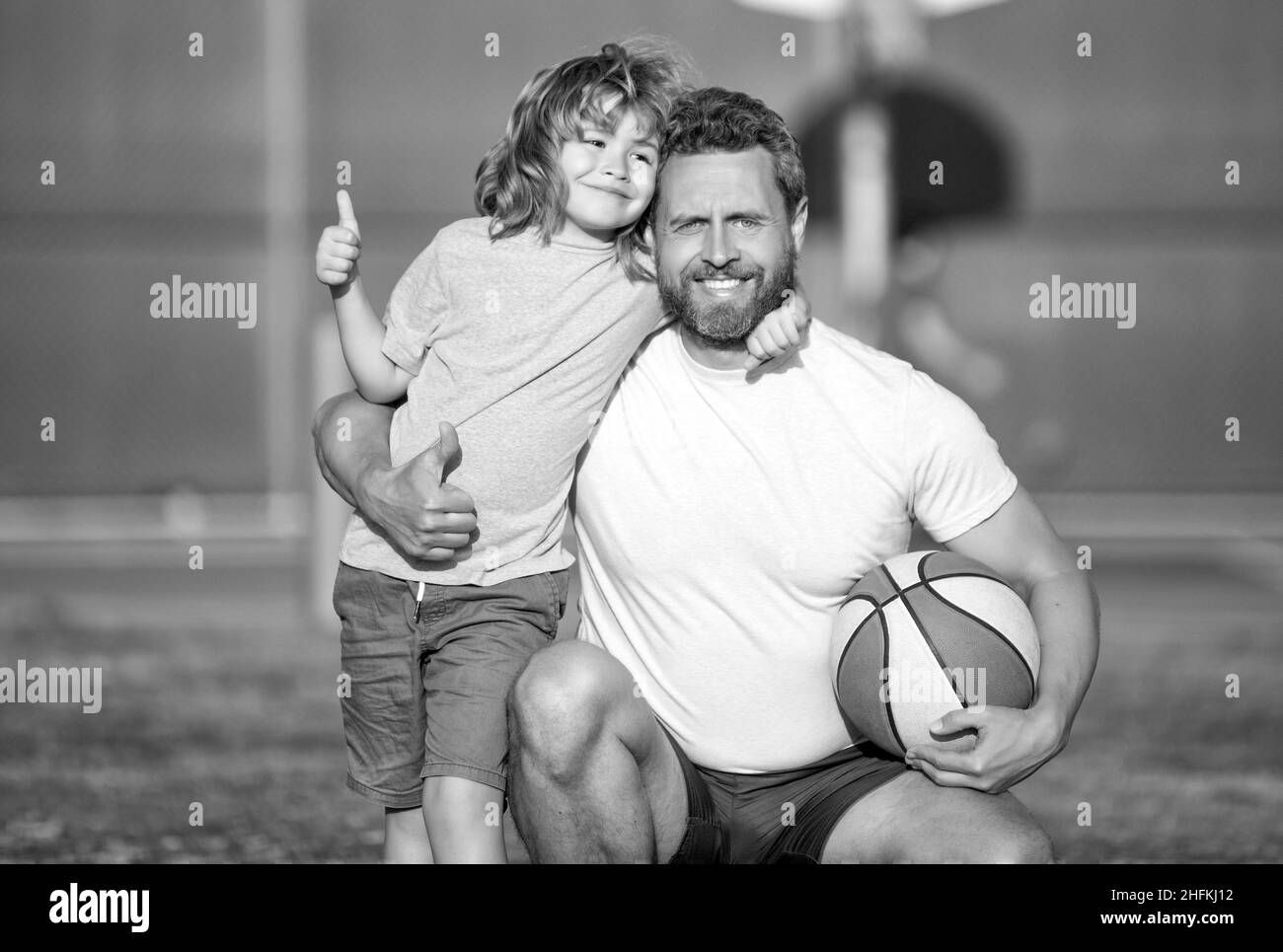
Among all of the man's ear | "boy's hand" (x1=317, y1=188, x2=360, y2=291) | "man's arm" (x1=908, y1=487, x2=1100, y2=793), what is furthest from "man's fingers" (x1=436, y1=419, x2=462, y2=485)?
"man's arm" (x1=908, y1=487, x2=1100, y2=793)

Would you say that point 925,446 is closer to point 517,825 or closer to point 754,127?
point 754,127

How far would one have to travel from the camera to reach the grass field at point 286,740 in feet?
11.7

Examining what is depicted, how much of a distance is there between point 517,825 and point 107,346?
8.46 metres

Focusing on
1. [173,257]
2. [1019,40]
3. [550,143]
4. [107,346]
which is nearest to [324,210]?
[173,257]

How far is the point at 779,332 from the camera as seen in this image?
241 cm

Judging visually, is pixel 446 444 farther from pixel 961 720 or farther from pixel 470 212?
pixel 470 212

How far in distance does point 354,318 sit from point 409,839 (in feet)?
3.04

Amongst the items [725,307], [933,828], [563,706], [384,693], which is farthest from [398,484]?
[933,828]

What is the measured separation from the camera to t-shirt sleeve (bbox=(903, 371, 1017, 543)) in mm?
2432

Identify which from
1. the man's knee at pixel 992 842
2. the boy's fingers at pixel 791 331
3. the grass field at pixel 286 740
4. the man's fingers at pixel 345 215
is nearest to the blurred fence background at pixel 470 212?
the grass field at pixel 286 740

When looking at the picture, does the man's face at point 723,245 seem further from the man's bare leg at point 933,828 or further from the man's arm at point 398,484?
the man's bare leg at point 933,828

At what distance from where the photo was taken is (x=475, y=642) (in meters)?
2.49

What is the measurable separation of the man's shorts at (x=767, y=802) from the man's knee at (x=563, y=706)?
231 millimetres

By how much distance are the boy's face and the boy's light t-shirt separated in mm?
86
